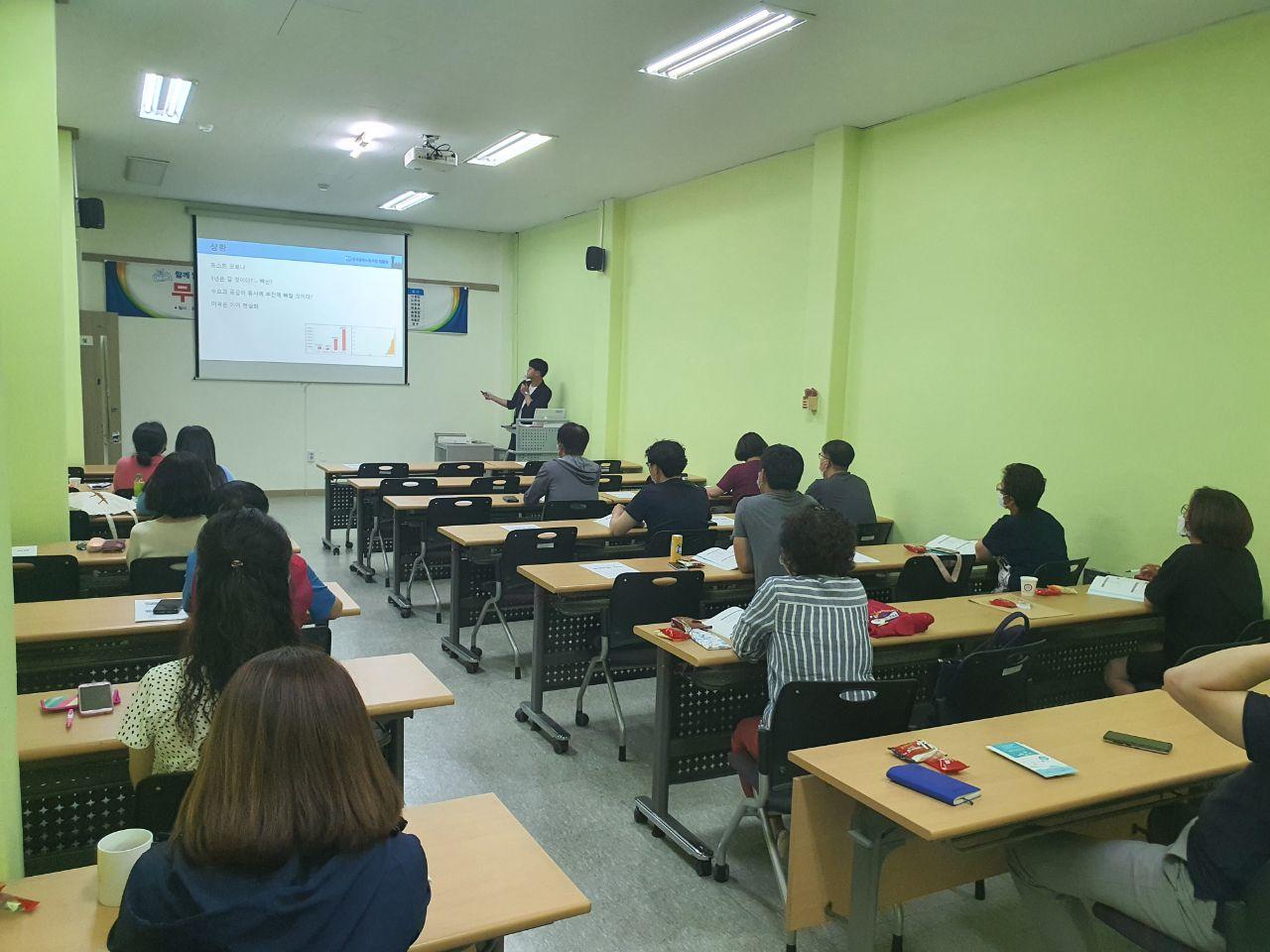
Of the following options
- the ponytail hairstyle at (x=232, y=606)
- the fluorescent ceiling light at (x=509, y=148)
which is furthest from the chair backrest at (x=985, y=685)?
the fluorescent ceiling light at (x=509, y=148)

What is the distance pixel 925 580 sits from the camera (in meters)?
4.30

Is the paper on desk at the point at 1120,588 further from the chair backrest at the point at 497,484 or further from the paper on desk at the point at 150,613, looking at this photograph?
the chair backrest at the point at 497,484

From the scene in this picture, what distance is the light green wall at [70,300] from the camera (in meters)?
6.47

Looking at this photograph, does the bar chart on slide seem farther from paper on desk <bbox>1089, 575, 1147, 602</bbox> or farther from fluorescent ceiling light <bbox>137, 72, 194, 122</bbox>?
paper on desk <bbox>1089, 575, 1147, 602</bbox>

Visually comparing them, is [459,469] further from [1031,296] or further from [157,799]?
[157,799]

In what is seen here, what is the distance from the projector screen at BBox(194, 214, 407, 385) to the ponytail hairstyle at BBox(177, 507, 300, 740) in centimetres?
896

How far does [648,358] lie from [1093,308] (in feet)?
15.8

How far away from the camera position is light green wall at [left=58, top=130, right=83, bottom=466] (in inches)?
255

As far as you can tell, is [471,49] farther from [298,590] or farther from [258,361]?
[258,361]

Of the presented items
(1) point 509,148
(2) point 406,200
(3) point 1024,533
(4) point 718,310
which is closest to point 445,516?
(1) point 509,148

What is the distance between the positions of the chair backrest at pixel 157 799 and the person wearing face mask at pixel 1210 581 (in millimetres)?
3511

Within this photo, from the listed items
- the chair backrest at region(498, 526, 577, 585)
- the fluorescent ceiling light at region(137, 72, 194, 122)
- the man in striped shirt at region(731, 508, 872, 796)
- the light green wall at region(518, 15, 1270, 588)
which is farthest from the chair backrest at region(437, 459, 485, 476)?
the man in striped shirt at region(731, 508, 872, 796)

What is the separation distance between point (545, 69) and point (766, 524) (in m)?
3.23

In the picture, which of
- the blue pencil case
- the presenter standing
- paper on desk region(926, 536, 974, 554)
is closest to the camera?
the blue pencil case
